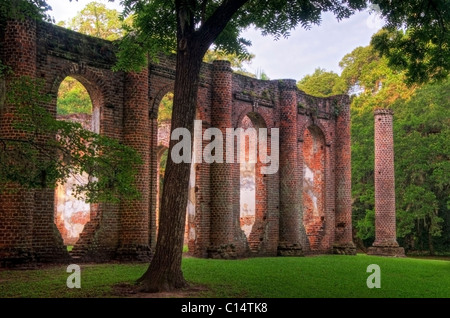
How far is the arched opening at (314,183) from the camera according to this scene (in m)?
23.2

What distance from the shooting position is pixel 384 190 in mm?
24297

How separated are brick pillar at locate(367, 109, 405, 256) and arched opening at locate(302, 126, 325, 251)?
8.88ft

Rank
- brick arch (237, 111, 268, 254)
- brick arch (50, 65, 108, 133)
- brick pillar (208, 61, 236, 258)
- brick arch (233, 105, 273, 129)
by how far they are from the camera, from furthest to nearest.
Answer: brick arch (237, 111, 268, 254) < brick arch (233, 105, 273, 129) < brick pillar (208, 61, 236, 258) < brick arch (50, 65, 108, 133)

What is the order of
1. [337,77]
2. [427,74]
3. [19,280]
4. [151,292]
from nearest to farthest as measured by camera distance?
[151,292] < [19,280] < [427,74] < [337,77]

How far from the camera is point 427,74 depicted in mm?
14383

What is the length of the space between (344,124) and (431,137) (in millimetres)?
7231

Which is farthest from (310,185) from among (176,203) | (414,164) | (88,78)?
(176,203)

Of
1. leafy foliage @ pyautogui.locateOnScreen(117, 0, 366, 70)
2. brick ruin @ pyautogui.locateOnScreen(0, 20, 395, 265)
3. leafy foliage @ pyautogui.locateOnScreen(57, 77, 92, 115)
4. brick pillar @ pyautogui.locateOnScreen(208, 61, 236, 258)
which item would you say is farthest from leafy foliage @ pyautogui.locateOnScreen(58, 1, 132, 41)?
leafy foliage @ pyautogui.locateOnScreen(117, 0, 366, 70)

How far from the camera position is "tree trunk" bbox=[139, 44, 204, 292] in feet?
34.2

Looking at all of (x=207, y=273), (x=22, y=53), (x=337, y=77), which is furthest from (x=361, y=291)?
(x=337, y=77)

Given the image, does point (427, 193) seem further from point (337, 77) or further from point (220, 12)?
point (220, 12)

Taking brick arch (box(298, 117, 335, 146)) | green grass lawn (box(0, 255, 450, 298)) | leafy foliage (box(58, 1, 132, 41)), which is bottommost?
green grass lawn (box(0, 255, 450, 298))

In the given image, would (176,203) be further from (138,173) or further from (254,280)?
(138,173)

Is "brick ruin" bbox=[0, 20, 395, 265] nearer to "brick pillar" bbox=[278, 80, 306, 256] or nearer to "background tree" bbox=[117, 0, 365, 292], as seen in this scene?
"brick pillar" bbox=[278, 80, 306, 256]
